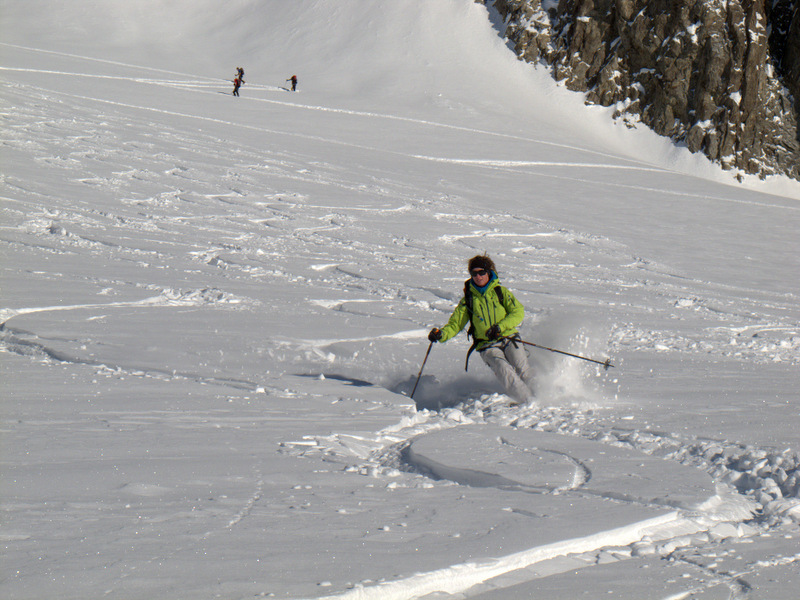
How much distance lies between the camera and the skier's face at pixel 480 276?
5801 mm

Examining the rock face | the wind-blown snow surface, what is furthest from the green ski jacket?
the rock face

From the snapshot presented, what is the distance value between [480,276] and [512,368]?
0.74 metres

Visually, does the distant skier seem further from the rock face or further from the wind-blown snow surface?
the rock face

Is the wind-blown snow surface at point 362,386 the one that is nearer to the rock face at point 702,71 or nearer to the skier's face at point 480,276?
the skier's face at point 480,276

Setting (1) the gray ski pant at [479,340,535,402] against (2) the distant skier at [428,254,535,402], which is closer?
(1) the gray ski pant at [479,340,535,402]

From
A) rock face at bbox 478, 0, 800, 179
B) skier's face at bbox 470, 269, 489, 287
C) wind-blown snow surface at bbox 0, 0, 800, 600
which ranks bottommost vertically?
wind-blown snow surface at bbox 0, 0, 800, 600

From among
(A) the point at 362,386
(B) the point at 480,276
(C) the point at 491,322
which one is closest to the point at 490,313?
(C) the point at 491,322

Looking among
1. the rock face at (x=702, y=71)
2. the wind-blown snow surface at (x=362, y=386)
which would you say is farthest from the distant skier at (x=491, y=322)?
the rock face at (x=702, y=71)

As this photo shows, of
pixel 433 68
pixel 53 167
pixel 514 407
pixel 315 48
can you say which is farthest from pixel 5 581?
pixel 315 48

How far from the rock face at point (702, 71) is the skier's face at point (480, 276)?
37.0 meters

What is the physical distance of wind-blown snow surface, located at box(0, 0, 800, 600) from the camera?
279cm

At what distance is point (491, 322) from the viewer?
5.90m

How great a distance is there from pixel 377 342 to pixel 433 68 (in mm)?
36997

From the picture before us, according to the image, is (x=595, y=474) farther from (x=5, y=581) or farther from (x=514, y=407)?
(x=5, y=581)
